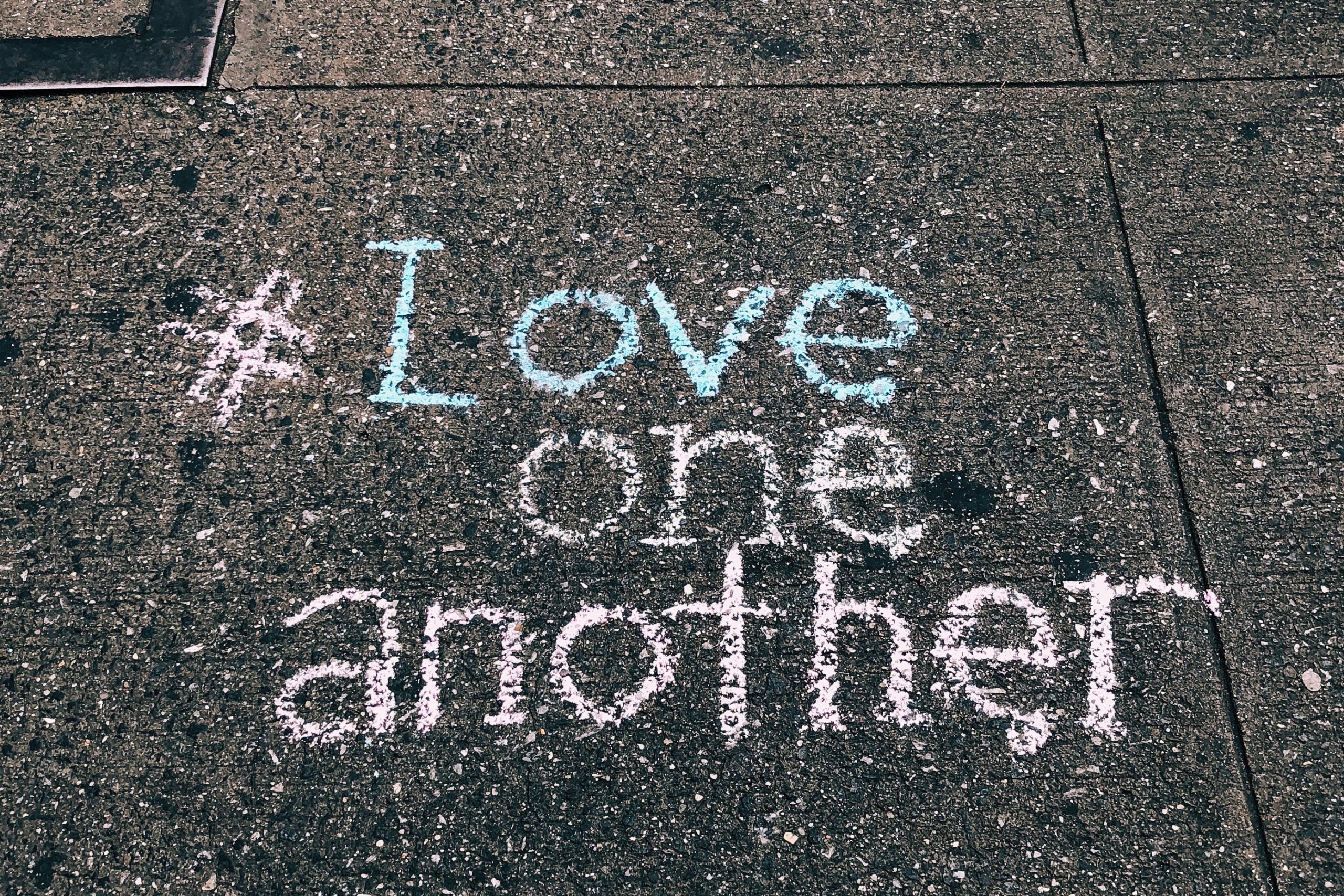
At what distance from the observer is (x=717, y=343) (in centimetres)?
240

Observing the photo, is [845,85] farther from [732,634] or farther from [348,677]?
[348,677]

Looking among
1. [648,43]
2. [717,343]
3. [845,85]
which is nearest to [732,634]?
[717,343]

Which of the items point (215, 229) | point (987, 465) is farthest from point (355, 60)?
point (987, 465)

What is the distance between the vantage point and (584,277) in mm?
2471

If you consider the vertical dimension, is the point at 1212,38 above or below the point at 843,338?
above

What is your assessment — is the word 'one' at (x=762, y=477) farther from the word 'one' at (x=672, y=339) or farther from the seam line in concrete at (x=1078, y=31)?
the seam line in concrete at (x=1078, y=31)

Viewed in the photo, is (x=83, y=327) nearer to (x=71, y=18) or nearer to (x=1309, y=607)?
(x=71, y=18)

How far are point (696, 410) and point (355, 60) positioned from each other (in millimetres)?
1434

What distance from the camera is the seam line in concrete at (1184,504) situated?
76.0 inches

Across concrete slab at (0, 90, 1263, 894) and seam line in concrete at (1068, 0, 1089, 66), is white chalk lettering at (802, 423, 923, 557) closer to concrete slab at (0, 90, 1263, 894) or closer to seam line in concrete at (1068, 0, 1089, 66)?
concrete slab at (0, 90, 1263, 894)

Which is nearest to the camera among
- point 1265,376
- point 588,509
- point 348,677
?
point 348,677

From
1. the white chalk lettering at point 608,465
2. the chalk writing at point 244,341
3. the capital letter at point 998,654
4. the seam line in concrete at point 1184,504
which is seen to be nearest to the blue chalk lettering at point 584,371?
the white chalk lettering at point 608,465

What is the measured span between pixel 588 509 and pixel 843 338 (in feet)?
2.48

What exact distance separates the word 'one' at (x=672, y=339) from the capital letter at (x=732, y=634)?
18.1 inches
